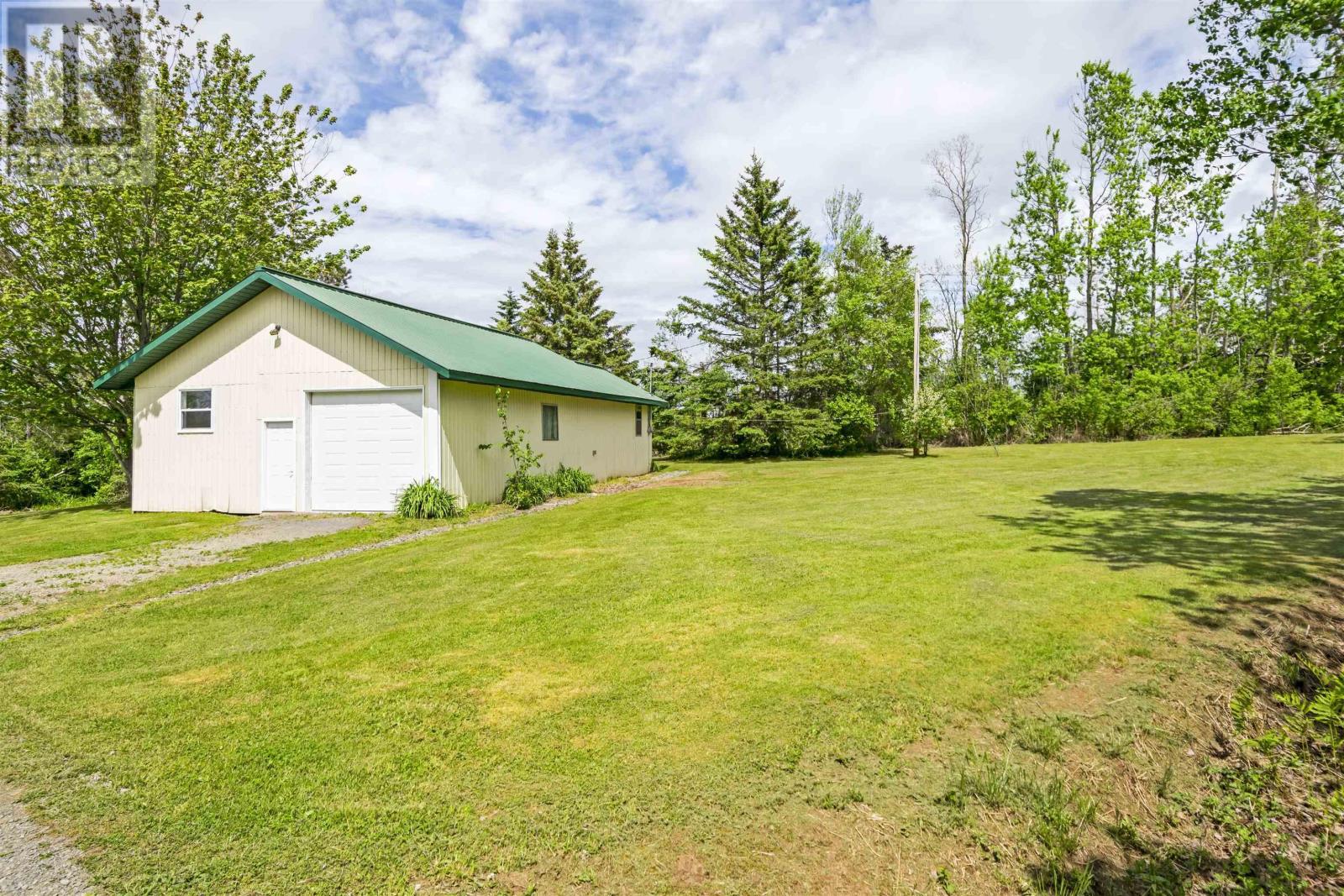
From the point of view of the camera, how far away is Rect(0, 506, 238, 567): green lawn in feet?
30.1

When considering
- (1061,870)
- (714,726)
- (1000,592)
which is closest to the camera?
(1061,870)

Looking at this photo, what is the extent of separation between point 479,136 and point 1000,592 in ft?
51.5

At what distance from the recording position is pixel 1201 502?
10328mm

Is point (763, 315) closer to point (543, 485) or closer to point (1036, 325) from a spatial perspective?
point (1036, 325)

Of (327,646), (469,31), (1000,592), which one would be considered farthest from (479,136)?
(1000,592)

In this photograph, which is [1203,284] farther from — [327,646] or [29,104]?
[29,104]

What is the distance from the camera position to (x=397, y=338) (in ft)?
38.1

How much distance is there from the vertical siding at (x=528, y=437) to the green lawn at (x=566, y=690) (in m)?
4.11

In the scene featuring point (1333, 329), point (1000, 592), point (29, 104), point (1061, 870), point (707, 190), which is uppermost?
point (707, 190)

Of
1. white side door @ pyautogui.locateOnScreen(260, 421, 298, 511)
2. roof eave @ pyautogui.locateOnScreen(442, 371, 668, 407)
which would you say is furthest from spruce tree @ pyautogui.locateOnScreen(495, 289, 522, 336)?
white side door @ pyautogui.locateOnScreen(260, 421, 298, 511)

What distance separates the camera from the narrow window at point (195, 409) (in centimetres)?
1299

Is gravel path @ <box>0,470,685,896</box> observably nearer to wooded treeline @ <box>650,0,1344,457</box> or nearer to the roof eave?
the roof eave

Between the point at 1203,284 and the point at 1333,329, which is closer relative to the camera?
the point at 1333,329
